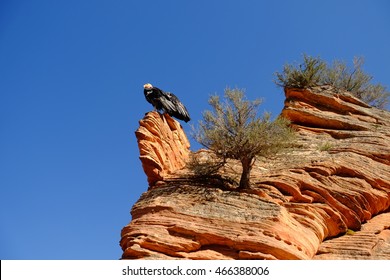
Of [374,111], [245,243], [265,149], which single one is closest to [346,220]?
[265,149]

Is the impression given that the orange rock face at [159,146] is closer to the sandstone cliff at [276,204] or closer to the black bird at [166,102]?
the sandstone cliff at [276,204]

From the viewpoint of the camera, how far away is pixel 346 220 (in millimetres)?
16953

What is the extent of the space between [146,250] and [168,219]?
53.8 inches

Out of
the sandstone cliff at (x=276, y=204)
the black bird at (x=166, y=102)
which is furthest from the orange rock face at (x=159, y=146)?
the black bird at (x=166, y=102)

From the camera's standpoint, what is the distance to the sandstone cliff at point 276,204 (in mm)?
14172

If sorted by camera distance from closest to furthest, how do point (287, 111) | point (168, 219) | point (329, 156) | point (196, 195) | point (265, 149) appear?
point (168, 219) < point (196, 195) < point (265, 149) < point (329, 156) < point (287, 111)

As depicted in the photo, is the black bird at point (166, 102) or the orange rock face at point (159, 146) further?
the black bird at point (166, 102)

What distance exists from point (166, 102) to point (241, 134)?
10.9 feet

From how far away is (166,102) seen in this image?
19.8 m

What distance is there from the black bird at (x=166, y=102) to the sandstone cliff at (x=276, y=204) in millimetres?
345

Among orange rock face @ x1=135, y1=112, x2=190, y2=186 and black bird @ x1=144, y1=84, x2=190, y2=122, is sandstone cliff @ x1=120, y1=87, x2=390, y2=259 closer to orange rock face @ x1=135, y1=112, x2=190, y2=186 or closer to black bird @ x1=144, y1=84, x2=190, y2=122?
orange rock face @ x1=135, y1=112, x2=190, y2=186

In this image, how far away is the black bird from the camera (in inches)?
778

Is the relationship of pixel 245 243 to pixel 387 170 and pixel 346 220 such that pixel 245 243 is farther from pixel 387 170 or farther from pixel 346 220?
pixel 387 170

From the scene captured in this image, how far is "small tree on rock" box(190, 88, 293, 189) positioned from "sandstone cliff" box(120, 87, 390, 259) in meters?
0.74
